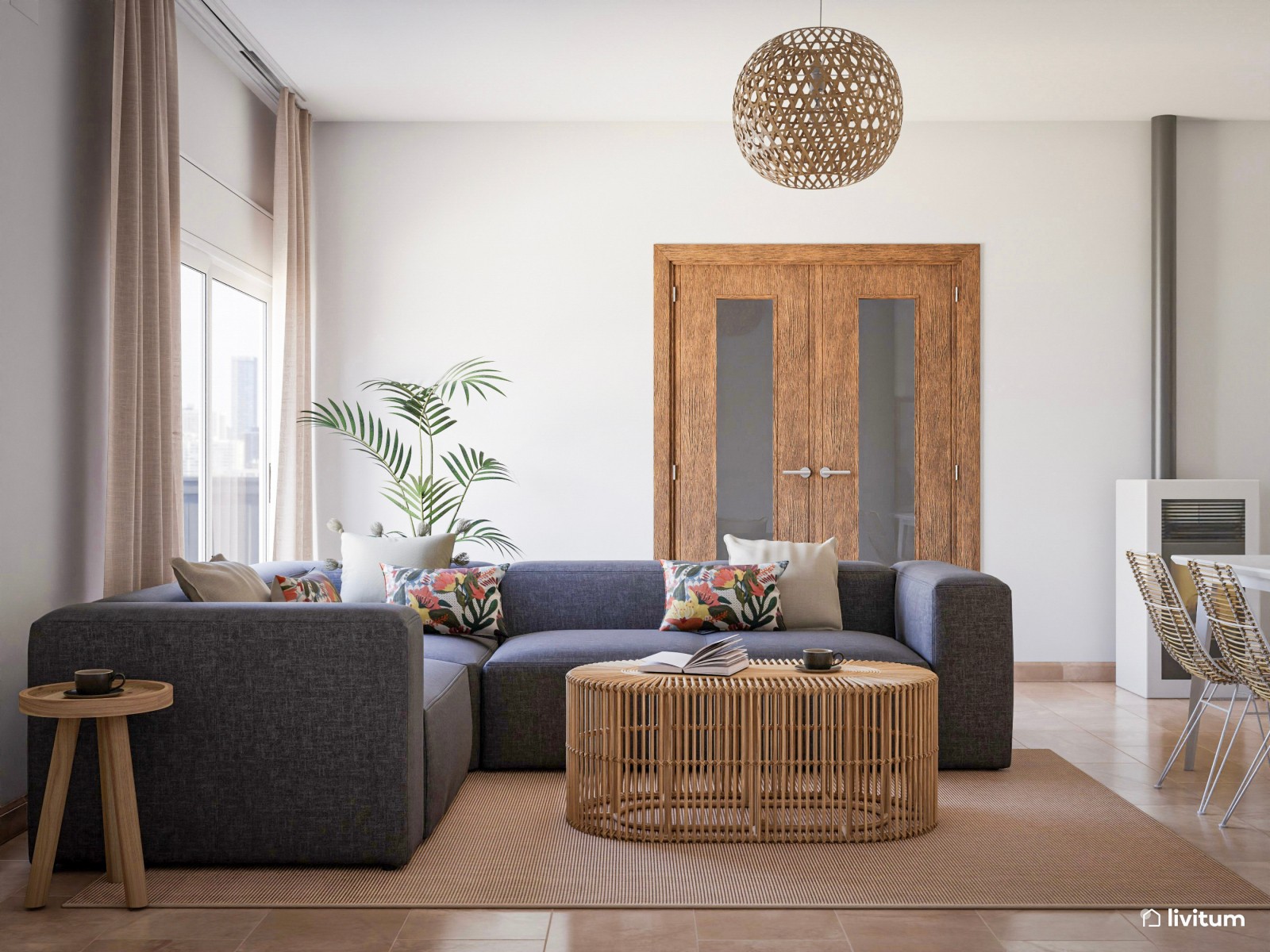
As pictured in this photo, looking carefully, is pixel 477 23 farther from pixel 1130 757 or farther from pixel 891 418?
pixel 1130 757

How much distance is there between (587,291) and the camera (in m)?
5.66

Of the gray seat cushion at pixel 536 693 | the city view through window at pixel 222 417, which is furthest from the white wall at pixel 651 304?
the gray seat cushion at pixel 536 693

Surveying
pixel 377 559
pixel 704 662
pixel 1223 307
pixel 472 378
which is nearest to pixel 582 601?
pixel 377 559

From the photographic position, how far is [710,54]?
15.3 ft

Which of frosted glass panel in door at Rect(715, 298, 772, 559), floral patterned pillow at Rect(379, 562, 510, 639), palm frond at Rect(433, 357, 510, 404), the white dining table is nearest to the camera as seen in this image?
the white dining table

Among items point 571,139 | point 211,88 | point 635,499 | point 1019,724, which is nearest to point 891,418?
point 635,499

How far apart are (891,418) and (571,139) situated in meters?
2.24

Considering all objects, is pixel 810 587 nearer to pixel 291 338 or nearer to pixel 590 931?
pixel 590 931

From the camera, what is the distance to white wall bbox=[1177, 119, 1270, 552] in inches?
220

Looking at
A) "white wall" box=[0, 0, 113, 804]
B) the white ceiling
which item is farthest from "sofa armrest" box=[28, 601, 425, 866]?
the white ceiling

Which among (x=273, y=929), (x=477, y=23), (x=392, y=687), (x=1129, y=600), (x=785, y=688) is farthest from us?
(x=1129, y=600)

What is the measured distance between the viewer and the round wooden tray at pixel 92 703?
2.38 m

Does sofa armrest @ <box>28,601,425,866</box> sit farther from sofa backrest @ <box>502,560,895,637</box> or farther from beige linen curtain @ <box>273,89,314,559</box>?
beige linen curtain @ <box>273,89,314,559</box>

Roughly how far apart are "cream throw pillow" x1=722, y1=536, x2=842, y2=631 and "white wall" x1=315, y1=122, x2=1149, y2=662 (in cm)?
144
